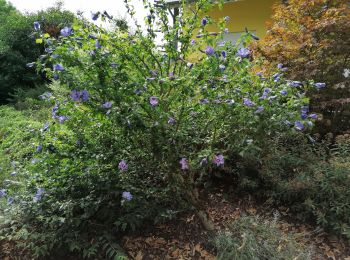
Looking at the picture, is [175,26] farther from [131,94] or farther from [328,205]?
[328,205]

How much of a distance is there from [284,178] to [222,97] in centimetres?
163

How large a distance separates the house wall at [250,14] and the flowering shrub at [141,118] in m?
6.52

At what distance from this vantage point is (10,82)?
35.9 ft

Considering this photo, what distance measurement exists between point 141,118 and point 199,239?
1.36 meters

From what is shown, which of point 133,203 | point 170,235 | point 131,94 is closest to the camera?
point 131,94

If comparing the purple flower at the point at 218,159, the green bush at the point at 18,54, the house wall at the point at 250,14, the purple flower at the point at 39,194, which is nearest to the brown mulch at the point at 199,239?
the purple flower at the point at 39,194

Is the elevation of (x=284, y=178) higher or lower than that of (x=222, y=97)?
lower

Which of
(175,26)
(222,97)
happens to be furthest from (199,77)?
(175,26)

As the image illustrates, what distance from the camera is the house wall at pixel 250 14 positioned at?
8953mm

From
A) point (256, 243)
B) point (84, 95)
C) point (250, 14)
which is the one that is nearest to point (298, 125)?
point (256, 243)

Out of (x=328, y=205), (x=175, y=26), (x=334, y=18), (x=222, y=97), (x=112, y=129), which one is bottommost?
(x=328, y=205)

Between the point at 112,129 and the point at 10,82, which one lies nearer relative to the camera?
the point at 112,129

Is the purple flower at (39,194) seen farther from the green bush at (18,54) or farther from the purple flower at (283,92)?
the green bush at (18,54)

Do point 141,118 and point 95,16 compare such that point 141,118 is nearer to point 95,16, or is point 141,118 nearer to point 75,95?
point 75,95
